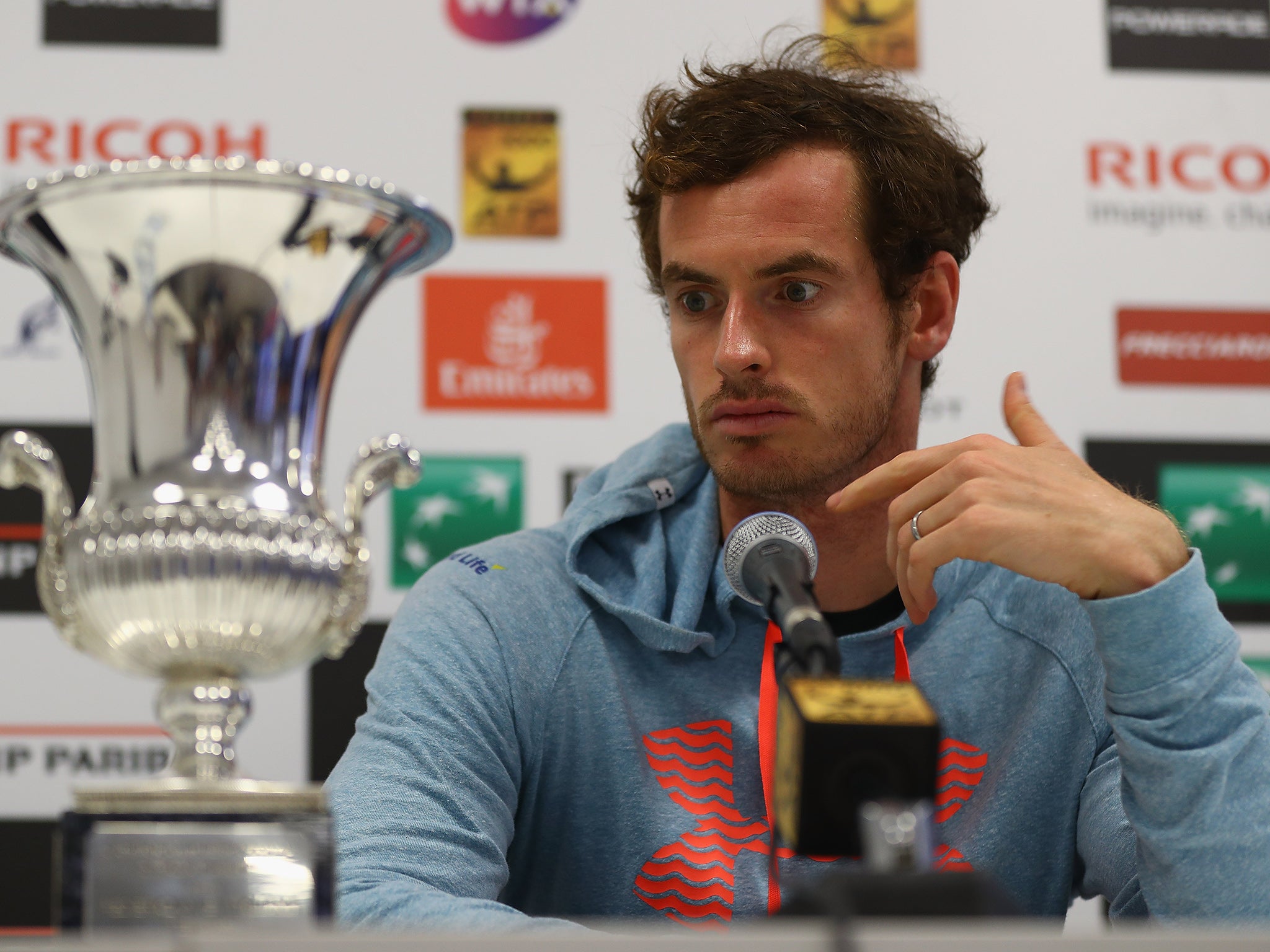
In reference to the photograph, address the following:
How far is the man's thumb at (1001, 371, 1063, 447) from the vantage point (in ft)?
3.86

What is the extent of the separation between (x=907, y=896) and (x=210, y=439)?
456 mm

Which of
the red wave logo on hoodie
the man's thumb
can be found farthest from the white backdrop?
the man's thumb

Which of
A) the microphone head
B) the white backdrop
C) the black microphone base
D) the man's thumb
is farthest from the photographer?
the white backdrop

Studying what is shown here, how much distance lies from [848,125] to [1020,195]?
0.87m

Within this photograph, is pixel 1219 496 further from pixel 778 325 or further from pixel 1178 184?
pixel 778 325

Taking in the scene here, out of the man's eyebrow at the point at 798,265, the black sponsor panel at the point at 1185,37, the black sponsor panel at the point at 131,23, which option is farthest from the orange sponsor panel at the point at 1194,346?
the black sponsor panel at the point at 131,23

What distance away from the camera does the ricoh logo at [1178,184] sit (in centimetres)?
242

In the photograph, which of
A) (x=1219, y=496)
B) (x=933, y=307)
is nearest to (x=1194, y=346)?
(x=1219, y=496)

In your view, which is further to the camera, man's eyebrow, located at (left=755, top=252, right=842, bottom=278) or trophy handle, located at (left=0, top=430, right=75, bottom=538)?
man's eyebrow, located at (left=755, top=252, right=842, bottom=278)

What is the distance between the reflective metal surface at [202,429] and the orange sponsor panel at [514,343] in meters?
1.44

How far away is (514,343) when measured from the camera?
2285 mm

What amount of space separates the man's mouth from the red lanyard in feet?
0.69

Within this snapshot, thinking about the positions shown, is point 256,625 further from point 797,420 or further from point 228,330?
point 797,420

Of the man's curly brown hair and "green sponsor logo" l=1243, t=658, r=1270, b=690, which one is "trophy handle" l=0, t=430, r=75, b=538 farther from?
"green sponsor logo" l=1243, t=658, r=1270, b=690
